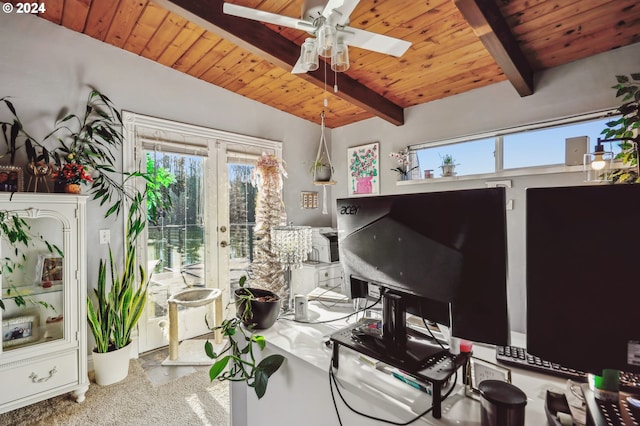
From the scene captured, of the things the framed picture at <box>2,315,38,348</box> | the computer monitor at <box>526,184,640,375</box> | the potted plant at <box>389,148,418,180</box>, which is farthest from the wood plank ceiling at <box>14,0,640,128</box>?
the framed picture at <box>2,315,38,348</box>

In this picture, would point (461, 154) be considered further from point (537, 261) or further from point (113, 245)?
point (113, 245)

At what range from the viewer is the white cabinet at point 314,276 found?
331cm

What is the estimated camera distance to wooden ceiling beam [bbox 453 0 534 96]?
6.15 ft

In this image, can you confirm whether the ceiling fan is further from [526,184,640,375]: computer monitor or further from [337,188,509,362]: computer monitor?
[526,184,640,375]: computer monitor

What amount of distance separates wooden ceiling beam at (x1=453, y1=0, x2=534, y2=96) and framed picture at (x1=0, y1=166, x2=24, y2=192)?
3067 mm

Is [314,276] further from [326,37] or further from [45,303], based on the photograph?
[326,37]

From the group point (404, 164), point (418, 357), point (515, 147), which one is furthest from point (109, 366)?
point (515, 147)

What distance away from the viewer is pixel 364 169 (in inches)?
155

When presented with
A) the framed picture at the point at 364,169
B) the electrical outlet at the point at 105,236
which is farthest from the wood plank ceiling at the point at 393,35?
the electrical outlet at the point at 105,236

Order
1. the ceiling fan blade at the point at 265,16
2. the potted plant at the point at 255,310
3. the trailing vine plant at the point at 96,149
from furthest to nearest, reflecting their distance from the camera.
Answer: the trailing vine plant at the point at 96,149, the ceiling fan blade at the point at 265,16, the potted plant at the point at 255,310

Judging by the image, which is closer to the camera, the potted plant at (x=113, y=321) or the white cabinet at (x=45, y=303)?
the white cabinet at (x=45, y=303)

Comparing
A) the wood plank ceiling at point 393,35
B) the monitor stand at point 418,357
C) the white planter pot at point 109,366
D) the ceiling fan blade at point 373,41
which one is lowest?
the white planter pot at point 109,366

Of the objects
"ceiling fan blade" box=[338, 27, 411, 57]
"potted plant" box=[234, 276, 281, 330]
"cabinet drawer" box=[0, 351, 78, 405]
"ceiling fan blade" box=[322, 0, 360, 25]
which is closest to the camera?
"potted plant" box=[234, 276, 281, 330]

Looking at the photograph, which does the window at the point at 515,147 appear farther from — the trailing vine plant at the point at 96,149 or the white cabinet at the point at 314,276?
the trailing vine plant at the point at 96,149
